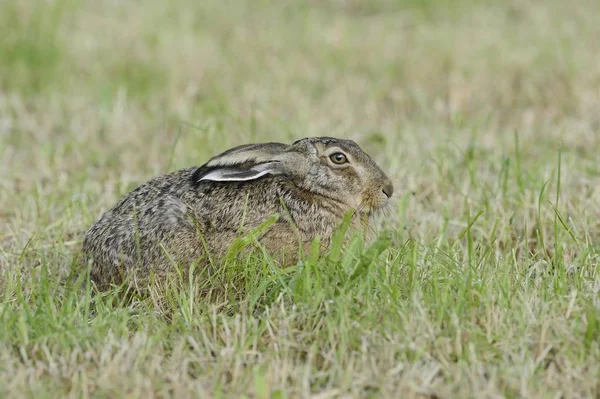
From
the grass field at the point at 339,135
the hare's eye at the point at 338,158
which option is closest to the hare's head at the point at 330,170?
the hare's eye at the point at 338,158

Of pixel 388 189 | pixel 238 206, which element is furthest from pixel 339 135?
pixel 238 206

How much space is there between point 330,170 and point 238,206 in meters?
0.50

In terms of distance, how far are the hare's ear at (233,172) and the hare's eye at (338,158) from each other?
0.33 m

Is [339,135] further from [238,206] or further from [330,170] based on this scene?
[238,206]

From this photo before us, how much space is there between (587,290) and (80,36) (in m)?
6.09

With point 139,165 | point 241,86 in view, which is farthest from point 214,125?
point 241,86

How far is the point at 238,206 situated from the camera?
15.0ft

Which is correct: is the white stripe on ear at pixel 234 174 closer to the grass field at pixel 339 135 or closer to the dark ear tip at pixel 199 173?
the dark ear tip at pixel 199 173

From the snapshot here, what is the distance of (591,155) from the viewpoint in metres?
6.55

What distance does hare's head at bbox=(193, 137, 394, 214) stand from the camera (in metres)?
4.63

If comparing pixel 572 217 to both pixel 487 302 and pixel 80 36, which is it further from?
pixel 80 36

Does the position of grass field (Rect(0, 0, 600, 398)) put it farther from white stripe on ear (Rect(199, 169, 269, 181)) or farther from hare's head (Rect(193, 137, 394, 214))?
white stripe on ear (Rect(199, 169, 269, 181))

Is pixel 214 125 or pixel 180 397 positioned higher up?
pixel 214 125

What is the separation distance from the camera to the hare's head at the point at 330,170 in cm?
463
